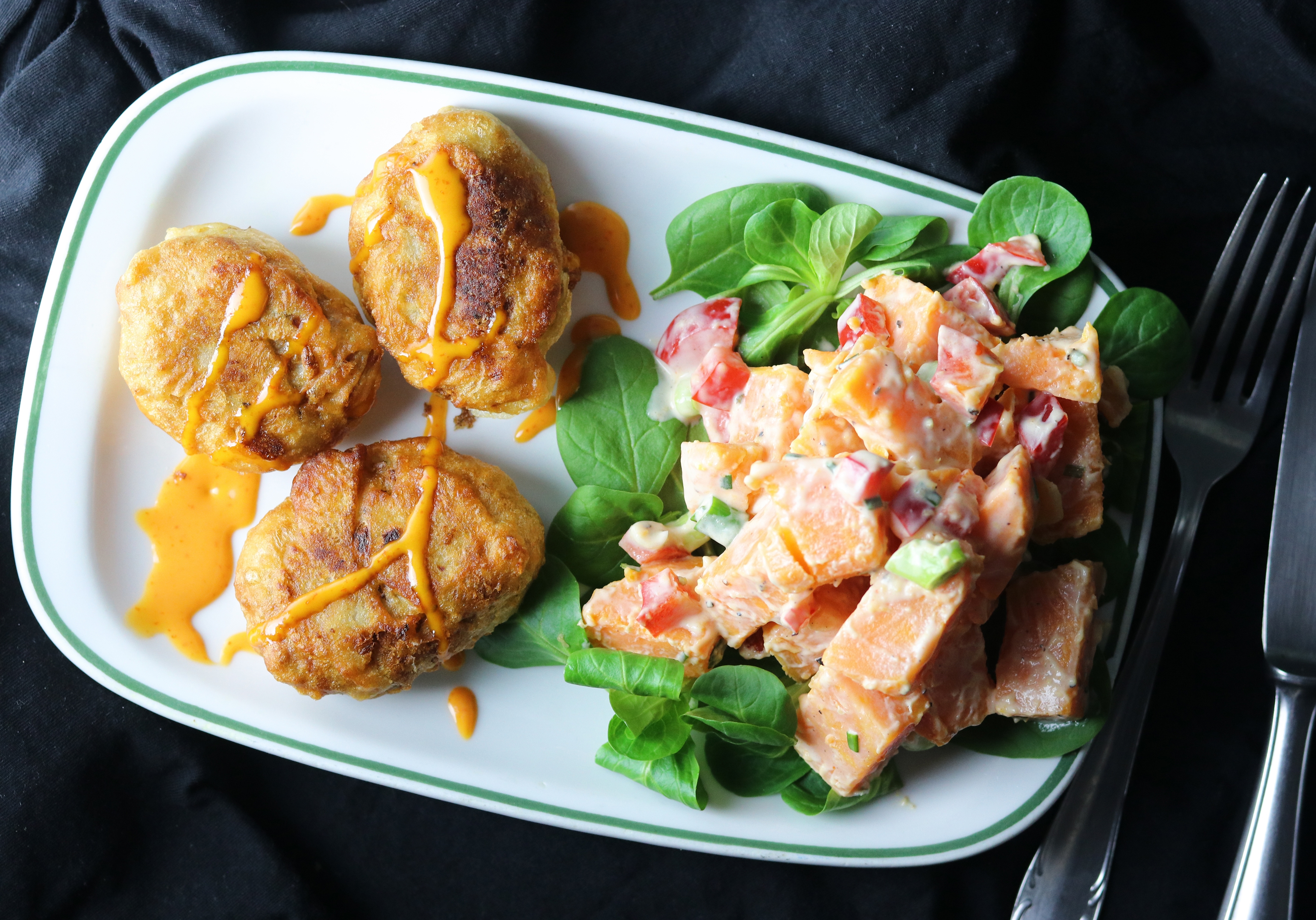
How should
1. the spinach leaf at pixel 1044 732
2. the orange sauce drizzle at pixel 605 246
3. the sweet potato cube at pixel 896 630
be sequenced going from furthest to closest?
Answer: the orange sauce drizzle at pixel 605 246
the spinach leaf at pixel 1044 732
the sweet potato cube at pixel 896 630

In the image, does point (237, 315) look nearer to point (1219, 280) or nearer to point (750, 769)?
point (750, 769)

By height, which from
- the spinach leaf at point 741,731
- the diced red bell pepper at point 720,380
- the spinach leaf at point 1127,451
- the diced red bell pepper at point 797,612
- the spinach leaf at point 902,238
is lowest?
the spinach leaf at point 741,731

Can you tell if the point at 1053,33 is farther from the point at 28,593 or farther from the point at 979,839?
the point at 28,593

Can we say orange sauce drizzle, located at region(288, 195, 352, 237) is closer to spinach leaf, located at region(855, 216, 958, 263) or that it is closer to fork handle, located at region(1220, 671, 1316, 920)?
spinach leaf, located at region(855, 216, 958, 263)

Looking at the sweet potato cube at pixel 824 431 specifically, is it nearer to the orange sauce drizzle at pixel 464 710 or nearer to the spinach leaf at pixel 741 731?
the spinach leaf at pixel 741 731

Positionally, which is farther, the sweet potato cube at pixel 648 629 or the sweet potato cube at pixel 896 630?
the sweet potato cube at pixel 648 629

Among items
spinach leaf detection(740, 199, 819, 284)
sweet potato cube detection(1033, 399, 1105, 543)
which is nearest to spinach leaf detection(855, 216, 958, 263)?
spinach leaf detection(740, 199, 819, 284)

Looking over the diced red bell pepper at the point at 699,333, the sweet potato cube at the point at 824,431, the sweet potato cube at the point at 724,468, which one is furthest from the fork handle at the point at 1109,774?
the diced red bell pepper at the point at 699,333

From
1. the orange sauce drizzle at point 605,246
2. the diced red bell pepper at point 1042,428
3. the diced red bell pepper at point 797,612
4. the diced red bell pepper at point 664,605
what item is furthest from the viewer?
the orange sauce drizzle at point 605,246
